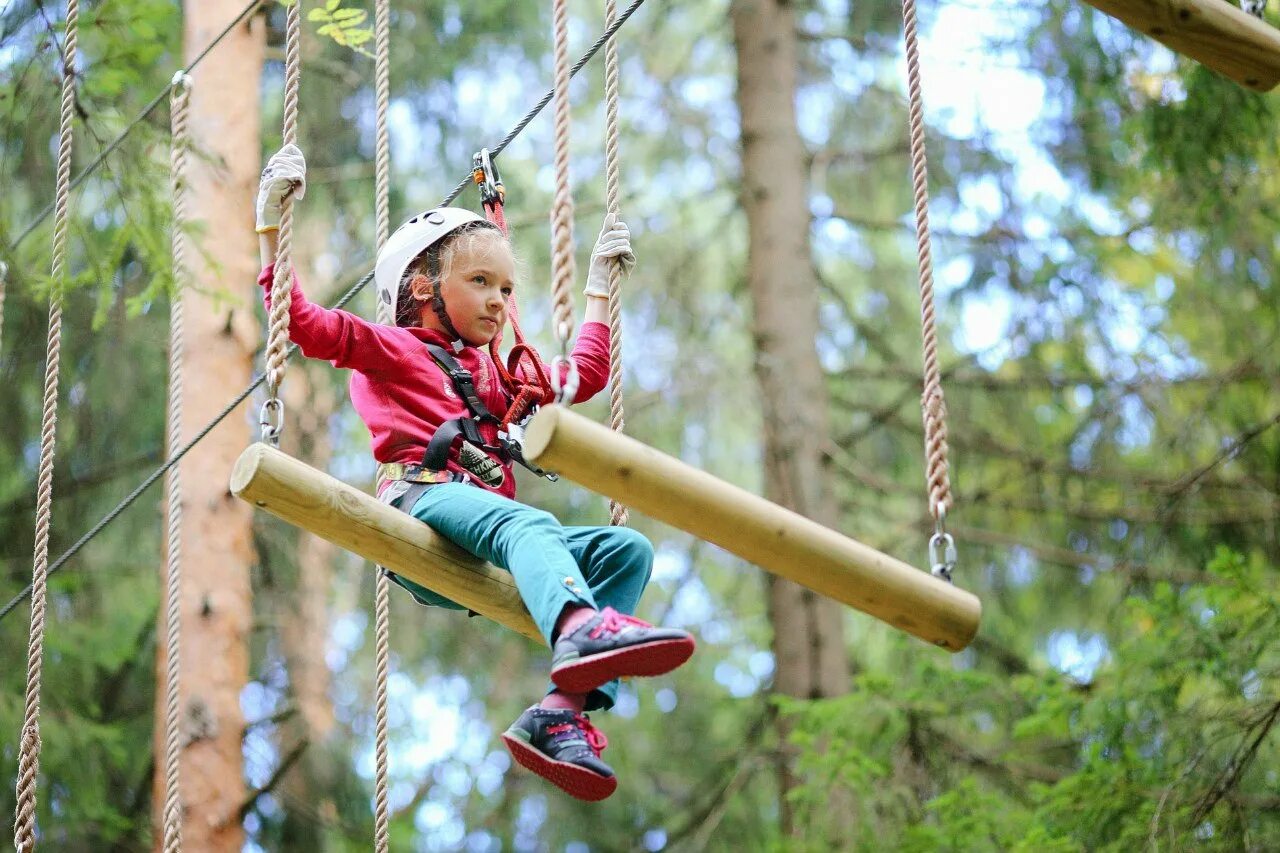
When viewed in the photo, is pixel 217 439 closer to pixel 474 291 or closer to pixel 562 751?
pixel 474 291

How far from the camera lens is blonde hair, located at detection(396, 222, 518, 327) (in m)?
4.14

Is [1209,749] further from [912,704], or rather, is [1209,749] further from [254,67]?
[254,67]

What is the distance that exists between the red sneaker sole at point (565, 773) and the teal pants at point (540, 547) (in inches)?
8.4

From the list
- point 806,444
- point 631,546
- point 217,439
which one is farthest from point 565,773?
point 806,444

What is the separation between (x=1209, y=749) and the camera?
20.0ft

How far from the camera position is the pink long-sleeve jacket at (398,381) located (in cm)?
388

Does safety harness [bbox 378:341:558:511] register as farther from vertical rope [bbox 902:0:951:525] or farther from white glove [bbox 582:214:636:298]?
vertical rope [bbox 902:0:951:525]

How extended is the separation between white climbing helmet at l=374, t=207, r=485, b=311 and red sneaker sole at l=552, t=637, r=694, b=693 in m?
→ 1.21

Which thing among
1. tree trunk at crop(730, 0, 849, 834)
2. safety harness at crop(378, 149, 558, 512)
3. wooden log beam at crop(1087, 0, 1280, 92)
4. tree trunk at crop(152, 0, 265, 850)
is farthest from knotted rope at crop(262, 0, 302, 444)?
tree trunk at crop(730, 0, 849, 834)

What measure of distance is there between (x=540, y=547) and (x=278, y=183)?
3.28 feet

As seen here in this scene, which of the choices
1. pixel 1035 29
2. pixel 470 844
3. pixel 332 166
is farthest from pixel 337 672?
pixel 1035 29

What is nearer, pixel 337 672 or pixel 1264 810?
pixel 1264 810

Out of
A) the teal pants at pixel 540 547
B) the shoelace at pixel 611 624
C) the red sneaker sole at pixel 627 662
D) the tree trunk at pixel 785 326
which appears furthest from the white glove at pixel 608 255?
the tree trunk at pixel 785 326

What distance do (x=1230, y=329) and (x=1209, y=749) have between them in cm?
333
